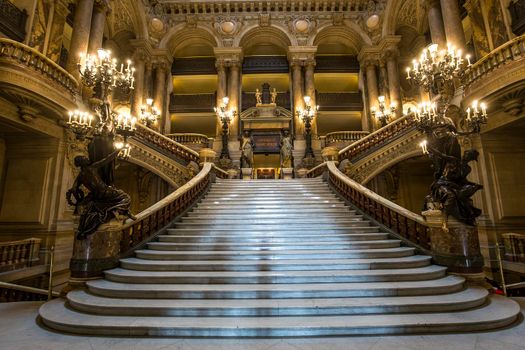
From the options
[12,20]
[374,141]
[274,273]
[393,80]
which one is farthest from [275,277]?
[393,80]

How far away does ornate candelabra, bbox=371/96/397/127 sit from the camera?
580 inches

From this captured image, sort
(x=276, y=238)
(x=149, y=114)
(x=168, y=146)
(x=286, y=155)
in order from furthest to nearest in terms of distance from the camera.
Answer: (x=149, y=114), (x=286, y=155), (x=168, y=146), (x=276, y=238)

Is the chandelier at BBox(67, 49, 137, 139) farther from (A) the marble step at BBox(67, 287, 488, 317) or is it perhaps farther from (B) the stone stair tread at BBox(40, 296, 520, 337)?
(B) the stone stair tread at BBox(40, 296, 520, 337)

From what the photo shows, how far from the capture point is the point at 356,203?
7.21 meters

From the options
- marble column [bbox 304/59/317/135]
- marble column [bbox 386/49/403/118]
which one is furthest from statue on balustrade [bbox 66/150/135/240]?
marble column [bbox 386/49/403/118]

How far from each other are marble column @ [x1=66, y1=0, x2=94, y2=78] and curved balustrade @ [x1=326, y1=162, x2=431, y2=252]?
10.1 metres

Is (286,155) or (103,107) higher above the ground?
(286,155)

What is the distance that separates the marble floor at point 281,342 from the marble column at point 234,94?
42.9ft

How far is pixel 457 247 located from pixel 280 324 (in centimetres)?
344

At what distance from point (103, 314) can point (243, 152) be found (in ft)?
35.9

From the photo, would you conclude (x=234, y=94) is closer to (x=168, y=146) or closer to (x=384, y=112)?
(x=168, y=146)

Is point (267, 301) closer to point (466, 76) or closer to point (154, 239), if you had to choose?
point (154, 239)

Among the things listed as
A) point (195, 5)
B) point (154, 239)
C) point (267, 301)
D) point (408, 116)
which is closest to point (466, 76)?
point (408, 116)

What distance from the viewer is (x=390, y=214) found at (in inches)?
232
